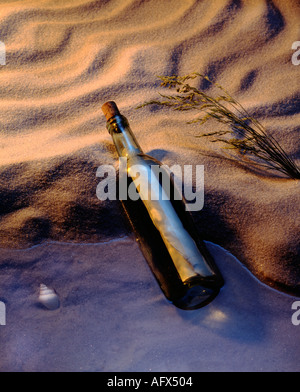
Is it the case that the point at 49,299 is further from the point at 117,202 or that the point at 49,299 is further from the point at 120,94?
the point at 120,94

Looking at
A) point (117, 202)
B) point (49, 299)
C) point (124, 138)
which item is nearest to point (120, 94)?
point (124, 138)

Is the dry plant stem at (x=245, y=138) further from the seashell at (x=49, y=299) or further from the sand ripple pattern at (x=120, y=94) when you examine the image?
the seashell at (x=49, y=299)

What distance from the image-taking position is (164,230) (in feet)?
3.57

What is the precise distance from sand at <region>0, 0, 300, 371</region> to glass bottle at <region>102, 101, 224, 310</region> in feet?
0.15

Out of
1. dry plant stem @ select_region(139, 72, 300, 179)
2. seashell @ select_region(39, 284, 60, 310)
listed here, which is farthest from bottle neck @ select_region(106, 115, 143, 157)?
seashell @ select_region(39, 284, 60, 310)

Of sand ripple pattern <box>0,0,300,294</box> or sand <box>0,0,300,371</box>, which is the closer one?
sand <box>0,0,300,371</box>

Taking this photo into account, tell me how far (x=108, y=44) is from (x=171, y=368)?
1409 mm

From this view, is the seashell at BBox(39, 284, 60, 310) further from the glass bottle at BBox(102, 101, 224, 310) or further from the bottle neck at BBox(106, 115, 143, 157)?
the bottle neck at BBox(106, 115, 143, 157)

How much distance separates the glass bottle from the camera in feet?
3.49

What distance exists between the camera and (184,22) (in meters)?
1.68

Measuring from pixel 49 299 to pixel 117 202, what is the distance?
387 mm

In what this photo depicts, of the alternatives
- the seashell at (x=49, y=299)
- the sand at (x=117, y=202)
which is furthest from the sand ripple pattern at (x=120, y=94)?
the seashell at (x=49, y=299)
